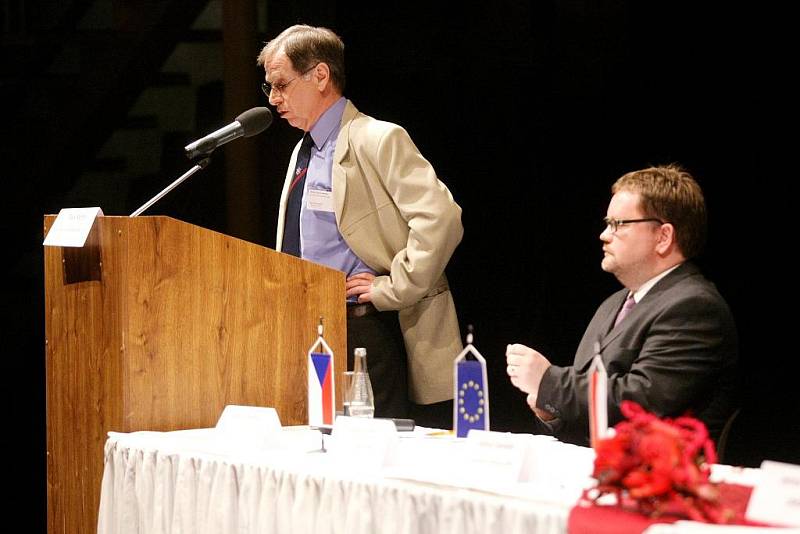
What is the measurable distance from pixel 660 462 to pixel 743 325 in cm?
188

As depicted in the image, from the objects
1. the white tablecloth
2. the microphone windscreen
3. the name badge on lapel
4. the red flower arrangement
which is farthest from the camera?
the name badge on lapel

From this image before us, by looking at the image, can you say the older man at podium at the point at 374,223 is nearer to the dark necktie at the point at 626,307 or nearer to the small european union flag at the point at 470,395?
the dark necktie at the point at 626,307

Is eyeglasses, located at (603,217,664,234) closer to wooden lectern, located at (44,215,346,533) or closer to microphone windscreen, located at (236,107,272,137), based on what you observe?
wooden lectern, located at (44,215,346,533)

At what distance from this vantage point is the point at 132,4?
5.73m

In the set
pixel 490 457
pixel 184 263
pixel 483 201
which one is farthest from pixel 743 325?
pixel 184 263

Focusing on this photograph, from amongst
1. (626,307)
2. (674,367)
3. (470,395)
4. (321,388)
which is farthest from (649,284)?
(321,388)

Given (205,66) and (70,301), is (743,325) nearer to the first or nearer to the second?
(70,301)

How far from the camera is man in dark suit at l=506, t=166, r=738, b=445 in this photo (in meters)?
2.60

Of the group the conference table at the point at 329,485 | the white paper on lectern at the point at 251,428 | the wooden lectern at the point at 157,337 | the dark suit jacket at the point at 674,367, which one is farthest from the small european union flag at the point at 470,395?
the wooden lectern at the point at 157,337

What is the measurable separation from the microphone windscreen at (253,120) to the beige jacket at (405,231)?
440mm

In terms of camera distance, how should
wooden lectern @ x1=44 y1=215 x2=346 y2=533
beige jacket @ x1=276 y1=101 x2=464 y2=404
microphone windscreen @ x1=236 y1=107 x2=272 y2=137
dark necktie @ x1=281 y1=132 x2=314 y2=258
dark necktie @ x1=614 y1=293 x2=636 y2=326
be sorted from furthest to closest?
dark necktie @ x1=281 y1=132 x2=314 y2=258, beige jacket @ x1=276 y1=101 x2=464 y2=404, microphone windscreen @ x1=236 y1=107 x2=272 y2=137, dark necktie @ x1=614 y1=293 x2=636 y2=326, wooden lectern @ x1=44 y1=215 x2=346 y2=533

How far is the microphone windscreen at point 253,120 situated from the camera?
314 centimetres

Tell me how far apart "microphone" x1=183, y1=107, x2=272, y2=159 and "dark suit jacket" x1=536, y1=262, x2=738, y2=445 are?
1.10 m

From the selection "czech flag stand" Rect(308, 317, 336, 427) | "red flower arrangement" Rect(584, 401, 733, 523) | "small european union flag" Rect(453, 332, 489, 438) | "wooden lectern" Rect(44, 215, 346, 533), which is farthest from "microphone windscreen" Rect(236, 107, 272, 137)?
"red flower arrangement" Rect(584, 401, 733, 523)
